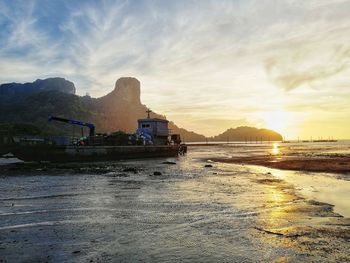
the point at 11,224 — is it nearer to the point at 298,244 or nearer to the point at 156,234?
the point at 156,234

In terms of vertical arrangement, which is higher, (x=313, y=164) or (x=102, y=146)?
(x=102, y=146)

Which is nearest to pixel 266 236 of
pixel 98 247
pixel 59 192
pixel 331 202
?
pixel 98 247

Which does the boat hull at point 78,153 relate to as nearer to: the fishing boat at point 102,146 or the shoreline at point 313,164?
the fishing boat at point 102,146

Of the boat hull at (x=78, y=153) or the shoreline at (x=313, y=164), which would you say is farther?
the boat hull at (x=78, y=153)

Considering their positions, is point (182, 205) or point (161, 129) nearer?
point (182, 205)

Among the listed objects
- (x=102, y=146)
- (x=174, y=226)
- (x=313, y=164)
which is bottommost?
(x=174, y=226)

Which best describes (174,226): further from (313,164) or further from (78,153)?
(78,153)

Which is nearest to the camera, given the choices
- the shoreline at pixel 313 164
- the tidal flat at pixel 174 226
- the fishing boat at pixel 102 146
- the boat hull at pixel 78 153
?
the tidal flat at pixel 174 226

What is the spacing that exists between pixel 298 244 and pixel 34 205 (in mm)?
11833

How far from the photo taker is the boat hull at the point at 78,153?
48000 mm

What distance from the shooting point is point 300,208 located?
590 inches

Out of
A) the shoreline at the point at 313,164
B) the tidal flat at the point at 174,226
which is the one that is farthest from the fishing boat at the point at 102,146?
the tidal flat at the point at 174,226

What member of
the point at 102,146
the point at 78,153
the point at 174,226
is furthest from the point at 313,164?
the point at 174,226

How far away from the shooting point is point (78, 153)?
5091cm
